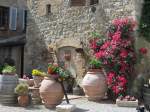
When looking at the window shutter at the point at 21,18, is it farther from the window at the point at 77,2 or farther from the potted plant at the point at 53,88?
the potted plant at the point at 53,88

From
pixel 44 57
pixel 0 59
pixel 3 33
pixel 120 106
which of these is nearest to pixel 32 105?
pixel 120 106

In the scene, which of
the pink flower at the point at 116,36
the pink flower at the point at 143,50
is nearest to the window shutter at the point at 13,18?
the pink flower at the point at 116,36

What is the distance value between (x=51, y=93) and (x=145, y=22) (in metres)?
3.59

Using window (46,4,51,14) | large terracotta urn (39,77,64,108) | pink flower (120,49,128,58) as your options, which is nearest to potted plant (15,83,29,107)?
large terracotta urn (39,77,64,108)

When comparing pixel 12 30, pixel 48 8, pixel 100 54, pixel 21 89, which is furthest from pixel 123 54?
pixel 12 30

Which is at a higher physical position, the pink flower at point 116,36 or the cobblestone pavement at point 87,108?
the pink flower at point 116,36

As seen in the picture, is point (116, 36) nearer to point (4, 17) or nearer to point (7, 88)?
point (7, 88)

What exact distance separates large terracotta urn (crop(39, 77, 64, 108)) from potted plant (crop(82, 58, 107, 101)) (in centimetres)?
145

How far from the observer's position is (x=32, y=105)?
10320 mm

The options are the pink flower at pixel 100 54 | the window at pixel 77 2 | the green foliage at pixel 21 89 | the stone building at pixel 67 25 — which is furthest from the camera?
the window at pixel 77 2

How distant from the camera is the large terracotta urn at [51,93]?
977cm

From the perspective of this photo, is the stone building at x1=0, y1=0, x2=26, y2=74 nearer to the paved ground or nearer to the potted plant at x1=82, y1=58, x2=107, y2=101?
the potted plant at x1=82, y1=58, x2=107, y2=101

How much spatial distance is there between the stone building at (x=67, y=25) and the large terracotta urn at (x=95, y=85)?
73.6 inches

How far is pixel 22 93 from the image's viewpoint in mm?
10133
